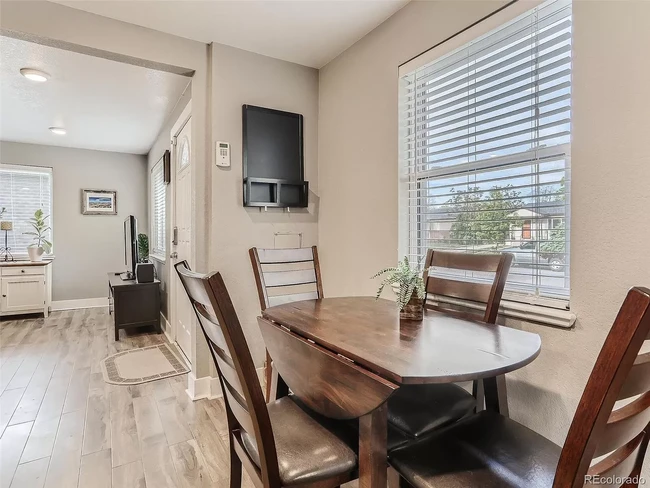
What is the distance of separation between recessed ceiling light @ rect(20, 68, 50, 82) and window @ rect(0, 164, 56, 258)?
2.89 metres

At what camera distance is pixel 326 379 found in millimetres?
1053

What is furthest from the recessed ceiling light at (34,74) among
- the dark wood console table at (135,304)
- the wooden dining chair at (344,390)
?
the wooden dining chair at (344,390)

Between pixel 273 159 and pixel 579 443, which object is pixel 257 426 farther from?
pixel 273 159

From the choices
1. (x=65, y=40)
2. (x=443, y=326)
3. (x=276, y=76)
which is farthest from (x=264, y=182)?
(x=443, y=326)

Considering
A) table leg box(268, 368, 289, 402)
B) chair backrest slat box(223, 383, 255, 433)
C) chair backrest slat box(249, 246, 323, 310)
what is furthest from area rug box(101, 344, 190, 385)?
chair backrest slat box(223, 383, 255, 433)

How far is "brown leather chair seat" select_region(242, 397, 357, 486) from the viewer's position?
990mm

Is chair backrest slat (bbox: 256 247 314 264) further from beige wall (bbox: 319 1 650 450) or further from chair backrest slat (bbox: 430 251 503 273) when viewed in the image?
beige wall (bbox: 319 1 650 450)

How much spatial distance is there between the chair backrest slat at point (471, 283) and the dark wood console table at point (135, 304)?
3460 millimetres

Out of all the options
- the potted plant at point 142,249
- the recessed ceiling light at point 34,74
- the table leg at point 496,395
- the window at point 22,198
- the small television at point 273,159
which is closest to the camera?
the table leg at point 496,395

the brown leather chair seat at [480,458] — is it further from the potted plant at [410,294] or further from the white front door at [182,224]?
the white front door at [182,224]

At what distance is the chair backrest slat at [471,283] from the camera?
1.47 metres

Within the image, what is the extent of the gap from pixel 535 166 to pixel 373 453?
131cm

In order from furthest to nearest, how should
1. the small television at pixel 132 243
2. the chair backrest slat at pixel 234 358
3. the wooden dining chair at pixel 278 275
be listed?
the small television at pixel 132 243 → the wooden dining chair at pixel 278 275 → the chair backrest slat at pixel 234 358

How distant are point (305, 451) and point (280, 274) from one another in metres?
1.15
